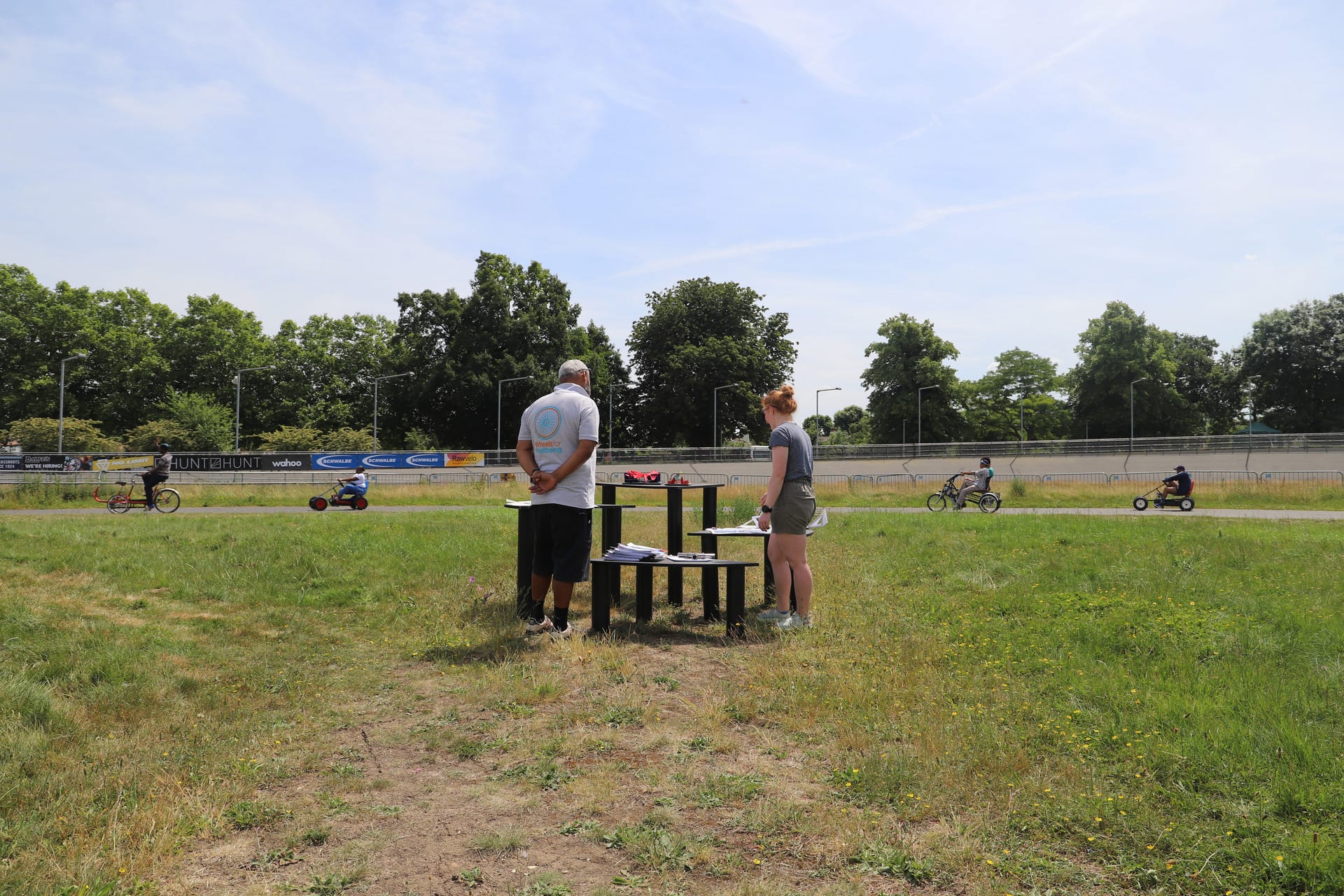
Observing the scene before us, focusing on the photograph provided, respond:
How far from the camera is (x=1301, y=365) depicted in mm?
66312

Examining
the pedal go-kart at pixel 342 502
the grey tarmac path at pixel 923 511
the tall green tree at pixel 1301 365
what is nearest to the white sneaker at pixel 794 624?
the grey tarmac path at pixel 923 511

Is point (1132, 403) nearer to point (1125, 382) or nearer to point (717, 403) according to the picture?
point (1125, 382)

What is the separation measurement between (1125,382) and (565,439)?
230 ft

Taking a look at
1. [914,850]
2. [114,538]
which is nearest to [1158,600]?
[914,850]

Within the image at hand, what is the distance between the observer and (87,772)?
3.53 meters

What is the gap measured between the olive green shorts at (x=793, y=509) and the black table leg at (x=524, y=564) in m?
2.10

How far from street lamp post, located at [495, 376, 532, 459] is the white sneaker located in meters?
48.5

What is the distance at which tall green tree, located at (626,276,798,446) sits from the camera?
60.8 metres

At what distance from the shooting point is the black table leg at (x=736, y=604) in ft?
21.2

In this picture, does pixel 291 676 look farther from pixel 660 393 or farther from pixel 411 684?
pixel 660 393

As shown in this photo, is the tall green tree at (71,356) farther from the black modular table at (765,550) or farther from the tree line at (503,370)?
the black modular table at (765,550)

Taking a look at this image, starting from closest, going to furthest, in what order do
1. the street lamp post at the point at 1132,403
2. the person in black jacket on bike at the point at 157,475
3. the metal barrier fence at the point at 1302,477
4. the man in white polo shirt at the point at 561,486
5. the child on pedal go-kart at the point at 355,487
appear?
the man in white polo shirt at the point at 561,486
the person in black jacket on bike at the point at 157,475
the child on pedal go-kart at the point at 355,487
the metal barrier fence at the point at 1302,477
the street lamp post at the point at 1132,403

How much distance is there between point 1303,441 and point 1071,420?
1249 inches

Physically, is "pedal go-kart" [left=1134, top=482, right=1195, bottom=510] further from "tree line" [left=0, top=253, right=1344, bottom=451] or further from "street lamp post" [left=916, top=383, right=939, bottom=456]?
"street lamp post" [left=916, top=383, right=939, bottom=456]
